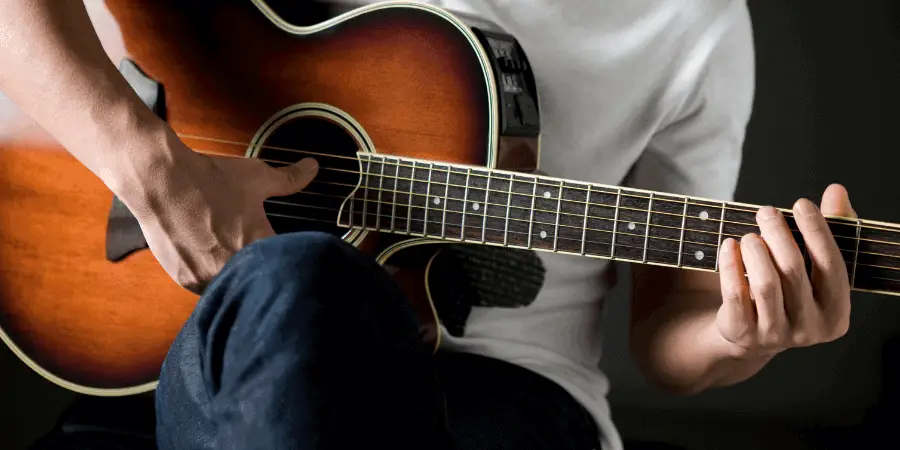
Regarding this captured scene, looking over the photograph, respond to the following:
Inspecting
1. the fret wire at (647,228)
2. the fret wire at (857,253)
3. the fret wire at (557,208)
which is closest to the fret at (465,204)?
the fret wire at (557,208)

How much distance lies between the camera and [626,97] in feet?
3.63

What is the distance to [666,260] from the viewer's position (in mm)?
826

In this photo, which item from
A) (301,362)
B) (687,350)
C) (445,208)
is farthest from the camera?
(687,350)

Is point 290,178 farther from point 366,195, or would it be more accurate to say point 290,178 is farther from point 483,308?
point 483,308

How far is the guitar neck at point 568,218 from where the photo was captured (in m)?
0.81

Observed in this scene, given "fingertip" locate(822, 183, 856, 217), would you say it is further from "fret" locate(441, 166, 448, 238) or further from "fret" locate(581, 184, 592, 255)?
"fret" locate(441, 166, 448, 238)

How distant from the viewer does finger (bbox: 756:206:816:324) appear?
2.55ft

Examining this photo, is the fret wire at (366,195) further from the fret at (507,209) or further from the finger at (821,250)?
the finger at (821,250)

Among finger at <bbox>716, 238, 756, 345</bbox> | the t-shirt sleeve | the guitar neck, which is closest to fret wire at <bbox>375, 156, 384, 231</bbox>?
the guitar neck

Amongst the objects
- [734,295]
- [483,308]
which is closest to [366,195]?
[483,308]

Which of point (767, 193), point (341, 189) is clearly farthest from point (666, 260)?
point (767, 193)

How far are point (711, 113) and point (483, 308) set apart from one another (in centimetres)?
47

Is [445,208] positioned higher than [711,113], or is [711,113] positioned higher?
[711,113]

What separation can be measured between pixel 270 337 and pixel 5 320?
59 cm
